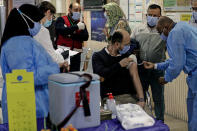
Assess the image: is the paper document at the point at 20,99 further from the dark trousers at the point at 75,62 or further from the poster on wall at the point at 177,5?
A: the poster on wall at the point at 177,5

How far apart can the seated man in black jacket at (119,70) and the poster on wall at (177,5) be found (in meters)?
1.57

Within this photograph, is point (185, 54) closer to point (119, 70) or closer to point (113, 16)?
point (119, 70)

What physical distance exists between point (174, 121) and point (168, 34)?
78.2 inches

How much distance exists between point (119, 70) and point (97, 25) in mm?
3633

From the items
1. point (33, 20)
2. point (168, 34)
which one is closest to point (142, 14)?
point (168, 34)

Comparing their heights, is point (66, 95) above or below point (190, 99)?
above

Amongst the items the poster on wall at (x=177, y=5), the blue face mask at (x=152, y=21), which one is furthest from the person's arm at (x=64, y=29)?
the poster on wall at (x=177, y=5)

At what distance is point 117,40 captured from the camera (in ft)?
9.71

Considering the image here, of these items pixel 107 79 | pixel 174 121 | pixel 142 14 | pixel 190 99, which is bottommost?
pixel 174 121

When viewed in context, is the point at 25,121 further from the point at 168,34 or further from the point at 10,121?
the point at 168,34

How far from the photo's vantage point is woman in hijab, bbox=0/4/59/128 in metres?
2.15

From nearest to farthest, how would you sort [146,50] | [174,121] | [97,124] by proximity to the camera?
[97,124], [146,50], [174,121]

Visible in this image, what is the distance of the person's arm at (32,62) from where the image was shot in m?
2.14

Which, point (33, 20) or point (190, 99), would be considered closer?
point (33, 20)
